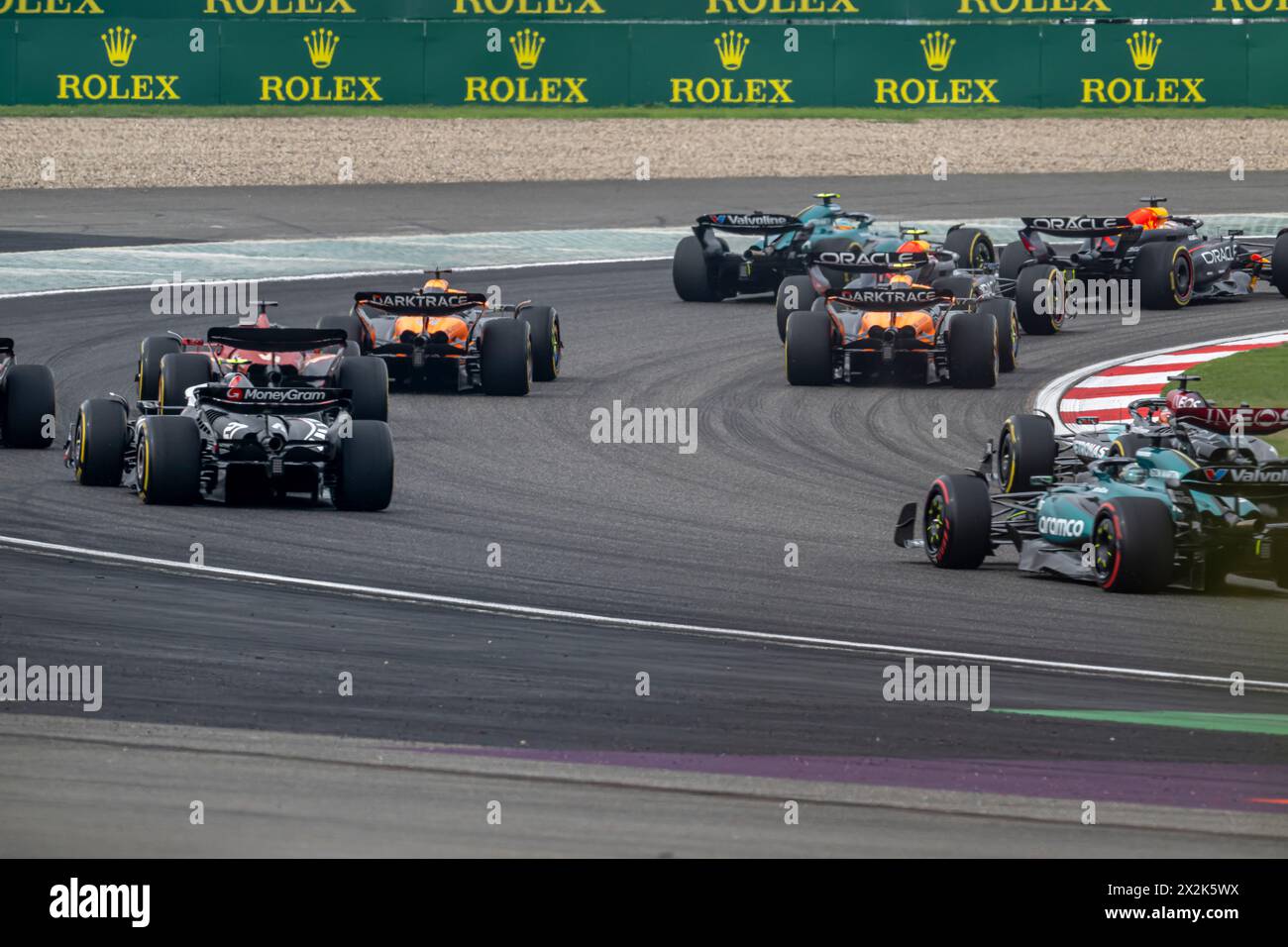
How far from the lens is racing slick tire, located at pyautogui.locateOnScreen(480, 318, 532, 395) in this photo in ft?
68.5

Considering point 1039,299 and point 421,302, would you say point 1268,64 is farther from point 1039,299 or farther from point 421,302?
point 421,302

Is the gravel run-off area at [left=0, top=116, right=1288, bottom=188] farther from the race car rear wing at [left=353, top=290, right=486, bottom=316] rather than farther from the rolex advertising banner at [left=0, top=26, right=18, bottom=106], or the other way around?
the race car rear wing at [left=353, top=290, right=486, bottom=316]

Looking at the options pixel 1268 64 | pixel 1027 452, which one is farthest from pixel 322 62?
pixel 1027 452

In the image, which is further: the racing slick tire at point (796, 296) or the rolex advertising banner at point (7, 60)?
the rolex advertising banner at point (7, 60)

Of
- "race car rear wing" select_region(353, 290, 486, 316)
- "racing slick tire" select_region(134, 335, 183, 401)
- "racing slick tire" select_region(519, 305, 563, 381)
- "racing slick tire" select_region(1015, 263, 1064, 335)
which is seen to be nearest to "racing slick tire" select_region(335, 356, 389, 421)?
"racing slick tire" select_region(134, 335, 183, 401)

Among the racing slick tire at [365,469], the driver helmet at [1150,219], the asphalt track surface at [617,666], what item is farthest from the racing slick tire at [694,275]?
the racing slick tire at [365,469]

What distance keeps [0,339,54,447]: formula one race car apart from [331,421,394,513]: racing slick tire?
339 cm

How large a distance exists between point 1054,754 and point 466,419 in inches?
442

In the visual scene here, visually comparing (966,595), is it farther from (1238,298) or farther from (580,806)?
(1238,298)

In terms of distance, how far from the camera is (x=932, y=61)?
4066 cm

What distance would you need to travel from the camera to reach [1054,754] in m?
9.22

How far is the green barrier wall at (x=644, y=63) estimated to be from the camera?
127 feet

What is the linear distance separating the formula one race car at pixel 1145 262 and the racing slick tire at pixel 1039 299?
11 mm

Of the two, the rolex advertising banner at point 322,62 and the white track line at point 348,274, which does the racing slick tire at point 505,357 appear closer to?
the white track line at point 348,274
